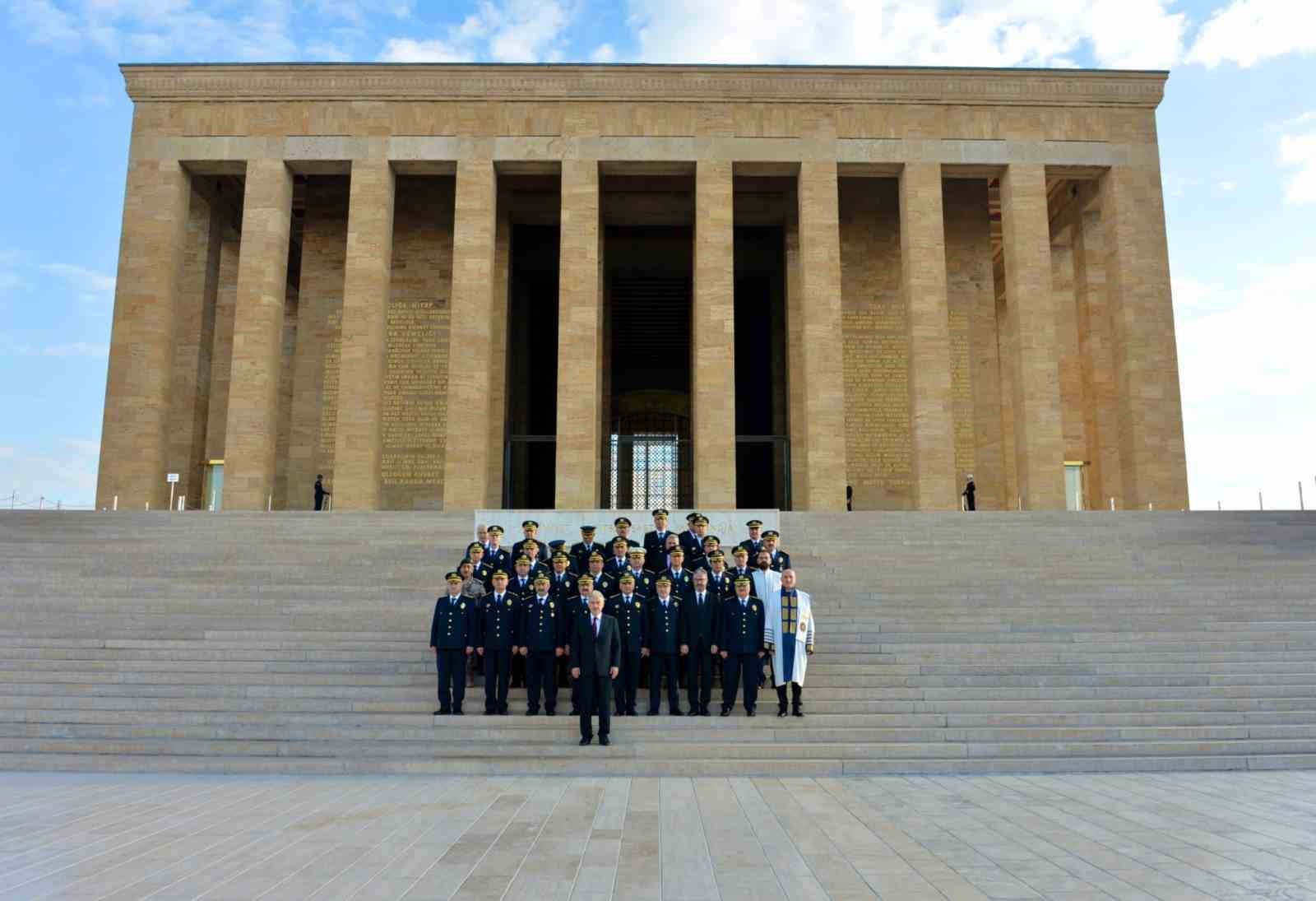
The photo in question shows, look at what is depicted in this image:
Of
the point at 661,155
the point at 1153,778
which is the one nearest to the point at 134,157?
the point at 661,155

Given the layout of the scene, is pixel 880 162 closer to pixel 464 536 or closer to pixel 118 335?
pixel 464 536

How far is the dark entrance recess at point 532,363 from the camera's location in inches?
1003

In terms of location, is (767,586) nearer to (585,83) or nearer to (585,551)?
(585,551)

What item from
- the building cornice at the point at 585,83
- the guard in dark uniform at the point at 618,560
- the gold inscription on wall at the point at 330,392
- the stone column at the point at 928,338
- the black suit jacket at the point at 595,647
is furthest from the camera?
the gold inscription on wall at the point at 330,392

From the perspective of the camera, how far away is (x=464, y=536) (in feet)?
47.8

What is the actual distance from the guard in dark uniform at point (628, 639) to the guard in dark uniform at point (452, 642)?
4.24 feet

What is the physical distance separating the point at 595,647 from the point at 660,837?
2.48 metres

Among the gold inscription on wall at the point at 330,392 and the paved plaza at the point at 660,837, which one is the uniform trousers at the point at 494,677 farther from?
the gold inscription on wall at the point at 330,392

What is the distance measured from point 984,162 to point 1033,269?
2.78m

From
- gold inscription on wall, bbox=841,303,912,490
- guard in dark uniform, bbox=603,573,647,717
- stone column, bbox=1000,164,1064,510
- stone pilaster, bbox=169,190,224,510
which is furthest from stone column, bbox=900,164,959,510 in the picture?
stone pilaster, bbox=169,190,224,510

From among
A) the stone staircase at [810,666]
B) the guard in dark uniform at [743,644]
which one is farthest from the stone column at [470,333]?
the guard in dark uniform at [743,644]

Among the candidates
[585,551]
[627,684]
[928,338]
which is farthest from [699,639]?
[928,338]

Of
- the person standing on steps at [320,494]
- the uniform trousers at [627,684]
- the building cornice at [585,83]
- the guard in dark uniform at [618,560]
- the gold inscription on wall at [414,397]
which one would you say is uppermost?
the building cornice at [585,83]

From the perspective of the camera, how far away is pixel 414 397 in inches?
925
